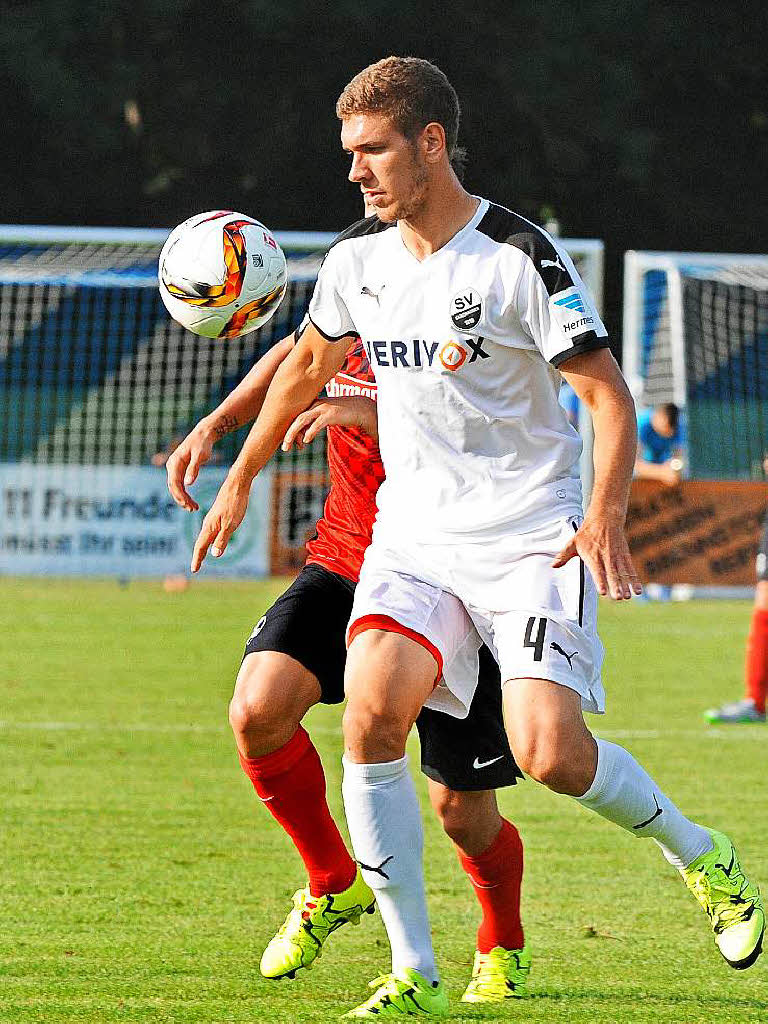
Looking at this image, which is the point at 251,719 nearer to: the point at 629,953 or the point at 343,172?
the point at 629,953

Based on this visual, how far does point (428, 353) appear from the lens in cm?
425

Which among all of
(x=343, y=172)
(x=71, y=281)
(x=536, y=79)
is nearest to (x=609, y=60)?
(x=536, y=79)

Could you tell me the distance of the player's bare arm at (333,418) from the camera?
4527 mm

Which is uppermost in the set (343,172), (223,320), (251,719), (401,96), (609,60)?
(609,60)

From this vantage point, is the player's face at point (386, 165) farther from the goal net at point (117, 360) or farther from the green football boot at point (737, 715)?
the goal net at point (117, 360)

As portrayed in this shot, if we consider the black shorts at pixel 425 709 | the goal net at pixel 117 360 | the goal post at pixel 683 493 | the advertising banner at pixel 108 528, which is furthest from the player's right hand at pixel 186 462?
the advertising banner at pixel 108 528

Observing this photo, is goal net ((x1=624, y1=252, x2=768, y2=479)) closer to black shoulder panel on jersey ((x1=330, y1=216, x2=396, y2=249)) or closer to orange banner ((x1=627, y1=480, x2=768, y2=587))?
orange banner ((x1=627, y1=480, x2=768, y2=587))

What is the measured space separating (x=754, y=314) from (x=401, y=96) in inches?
950

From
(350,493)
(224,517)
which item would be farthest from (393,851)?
(350,493)

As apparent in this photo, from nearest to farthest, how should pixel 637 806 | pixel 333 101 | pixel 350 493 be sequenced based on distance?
pixel 637 806, pixel 350 493, pixel 333 101

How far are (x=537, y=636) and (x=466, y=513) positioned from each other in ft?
1.27

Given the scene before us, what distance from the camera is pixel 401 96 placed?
4.21 m

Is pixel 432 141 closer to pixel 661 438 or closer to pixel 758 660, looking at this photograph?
pixel 758 660

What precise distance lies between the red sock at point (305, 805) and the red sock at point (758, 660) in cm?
517
